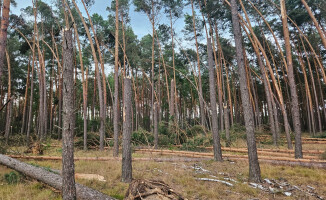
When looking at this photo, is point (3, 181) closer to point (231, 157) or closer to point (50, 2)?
point (231, 157)

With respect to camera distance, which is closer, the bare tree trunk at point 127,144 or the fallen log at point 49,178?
the fallen log at point 49,178

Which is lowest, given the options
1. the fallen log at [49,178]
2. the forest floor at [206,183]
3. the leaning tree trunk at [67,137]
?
the forest floor at [206,183]

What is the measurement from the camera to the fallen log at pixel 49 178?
3601 mm

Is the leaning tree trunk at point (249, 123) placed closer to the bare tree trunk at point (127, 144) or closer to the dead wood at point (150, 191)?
the bare tree trunk at point (127, 144)

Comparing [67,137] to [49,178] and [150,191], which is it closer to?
[150,191]

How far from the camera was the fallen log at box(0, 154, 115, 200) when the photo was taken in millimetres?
3601

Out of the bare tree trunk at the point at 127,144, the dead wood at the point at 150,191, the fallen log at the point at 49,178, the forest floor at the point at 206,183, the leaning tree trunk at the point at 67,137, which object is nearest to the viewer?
the dead wood at the point at 150,191

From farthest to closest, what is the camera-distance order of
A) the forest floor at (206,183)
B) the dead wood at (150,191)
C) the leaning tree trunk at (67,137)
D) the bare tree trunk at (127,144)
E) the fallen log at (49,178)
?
the bare tree trunk at (127,144) → the forest floor at (206,183) → the fallen log at (49,178) → the leaning tree trunk at (67,137) → the dead wood at (150,191)

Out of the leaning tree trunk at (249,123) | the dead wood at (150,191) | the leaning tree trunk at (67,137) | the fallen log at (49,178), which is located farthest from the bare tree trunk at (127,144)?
the leaning tree trunk at (249,123)

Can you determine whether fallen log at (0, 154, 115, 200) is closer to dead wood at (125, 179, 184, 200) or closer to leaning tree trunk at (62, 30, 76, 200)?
leaning tree trunk at (62, 30, 76, 200)

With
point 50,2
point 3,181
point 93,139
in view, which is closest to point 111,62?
point 50,2

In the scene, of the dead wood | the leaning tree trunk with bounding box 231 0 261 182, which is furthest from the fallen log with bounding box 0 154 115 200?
the leaning tree trunk with bounding box 231 0 261 182

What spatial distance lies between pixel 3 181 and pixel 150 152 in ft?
21.8

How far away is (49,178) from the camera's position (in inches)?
179
